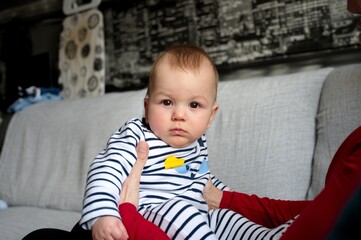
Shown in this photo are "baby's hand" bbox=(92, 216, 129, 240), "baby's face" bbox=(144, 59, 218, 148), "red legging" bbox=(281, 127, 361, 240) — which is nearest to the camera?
"red legging" bbox=(281, 127, 361, 240)

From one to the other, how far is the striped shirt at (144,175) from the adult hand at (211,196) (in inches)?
1.3

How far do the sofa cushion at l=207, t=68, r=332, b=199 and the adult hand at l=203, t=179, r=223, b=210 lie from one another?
44cm

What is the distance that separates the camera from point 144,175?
973 millimetres

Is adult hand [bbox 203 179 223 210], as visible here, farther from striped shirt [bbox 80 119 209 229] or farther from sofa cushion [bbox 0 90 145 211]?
sofa cushion [bbox 0 90 145 211]

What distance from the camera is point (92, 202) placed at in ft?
→ 2.72

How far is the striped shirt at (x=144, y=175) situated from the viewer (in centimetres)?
84

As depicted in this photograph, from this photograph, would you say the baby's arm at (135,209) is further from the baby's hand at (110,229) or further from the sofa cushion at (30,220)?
the sofa cushion at (30,220)

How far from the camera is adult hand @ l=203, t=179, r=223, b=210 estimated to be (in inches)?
41.8

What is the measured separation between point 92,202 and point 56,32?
2.46m

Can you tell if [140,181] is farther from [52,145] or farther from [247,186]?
[52,145]

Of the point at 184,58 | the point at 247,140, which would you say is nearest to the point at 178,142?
the point at 184,58

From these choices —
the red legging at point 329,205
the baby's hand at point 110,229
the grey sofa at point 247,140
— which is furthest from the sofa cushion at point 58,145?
the red legging at point 329,205

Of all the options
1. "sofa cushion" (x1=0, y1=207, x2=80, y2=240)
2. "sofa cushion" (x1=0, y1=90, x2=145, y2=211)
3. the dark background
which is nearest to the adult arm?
"sofa cushion" (x1=0, y1=207, x2=80, y2=240)

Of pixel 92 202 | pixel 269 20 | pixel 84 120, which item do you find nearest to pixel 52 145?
pixel 84 120
